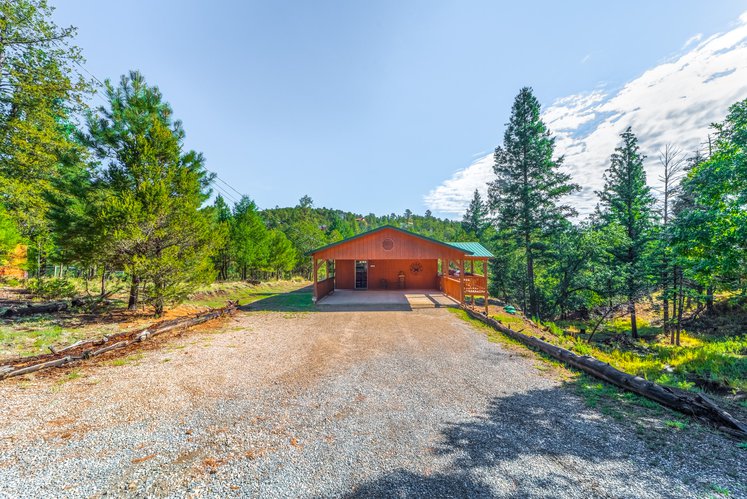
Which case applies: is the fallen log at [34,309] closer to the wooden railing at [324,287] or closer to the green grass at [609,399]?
the wooden railing at [324,287]

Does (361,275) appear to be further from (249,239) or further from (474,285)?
(249,239)

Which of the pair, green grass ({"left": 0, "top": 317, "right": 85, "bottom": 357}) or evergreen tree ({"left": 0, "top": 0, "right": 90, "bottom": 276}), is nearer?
green grass ({"left": 0, "top": 317, "right": 85, "bottom": 357})

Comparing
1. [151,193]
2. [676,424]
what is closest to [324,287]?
[151,193]

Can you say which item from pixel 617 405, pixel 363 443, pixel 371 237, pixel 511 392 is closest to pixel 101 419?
pixel 363 443

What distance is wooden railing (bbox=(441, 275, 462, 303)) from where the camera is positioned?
1368 cm

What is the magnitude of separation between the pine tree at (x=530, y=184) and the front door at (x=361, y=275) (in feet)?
33.2

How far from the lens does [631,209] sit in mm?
16031

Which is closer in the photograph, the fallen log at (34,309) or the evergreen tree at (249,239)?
the fallen log at (34,309)

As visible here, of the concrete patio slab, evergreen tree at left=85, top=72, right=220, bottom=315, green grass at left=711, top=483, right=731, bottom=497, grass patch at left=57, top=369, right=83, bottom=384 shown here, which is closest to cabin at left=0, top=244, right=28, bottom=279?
evergreen tree at left=85, top=72, right=220, bottom=315

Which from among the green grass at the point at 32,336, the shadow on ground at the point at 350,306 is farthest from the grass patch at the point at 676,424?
the green grass at the point at 32,336

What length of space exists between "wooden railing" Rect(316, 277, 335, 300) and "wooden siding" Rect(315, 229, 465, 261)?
74.3 inches

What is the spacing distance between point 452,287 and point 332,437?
12.7 m

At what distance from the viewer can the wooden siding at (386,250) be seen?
14.2 metres

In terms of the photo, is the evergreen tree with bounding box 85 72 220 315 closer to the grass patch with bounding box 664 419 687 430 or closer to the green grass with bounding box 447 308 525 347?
the green grass with bounding box 447 308 525 347
